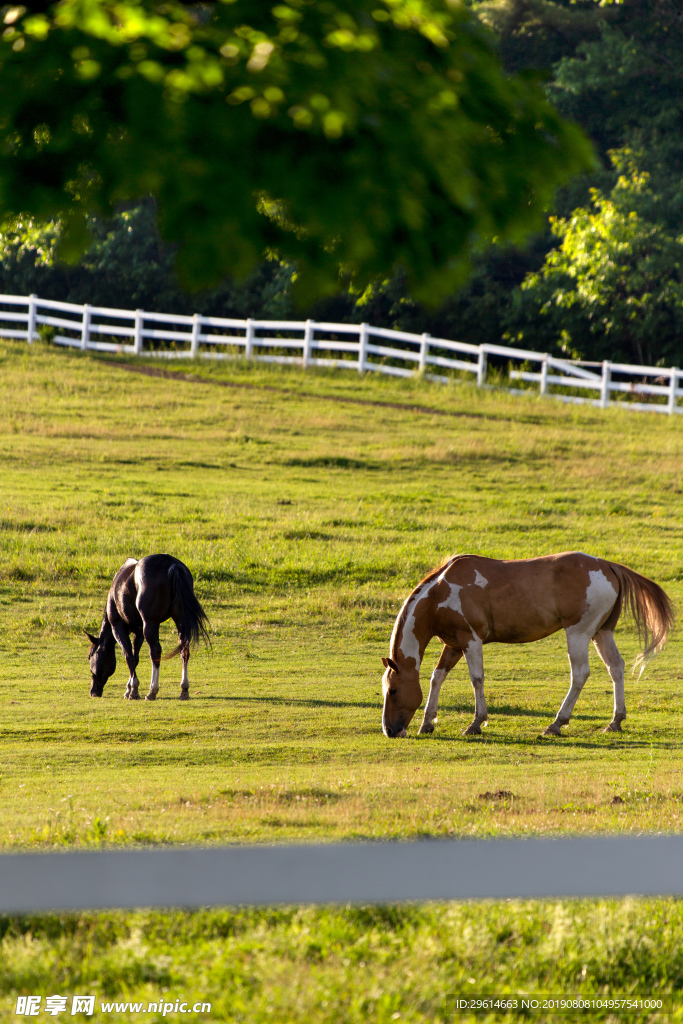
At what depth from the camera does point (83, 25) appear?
3332 millimetres

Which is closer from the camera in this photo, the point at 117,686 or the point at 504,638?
the point at 504,638

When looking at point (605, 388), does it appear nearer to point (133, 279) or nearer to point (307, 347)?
point (307, 347)

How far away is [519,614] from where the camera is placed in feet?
36.3

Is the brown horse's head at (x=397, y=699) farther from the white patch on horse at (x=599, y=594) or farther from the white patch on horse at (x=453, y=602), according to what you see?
the white patch on horse at (x=599, y=594)

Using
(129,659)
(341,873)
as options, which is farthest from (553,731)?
(341,873)

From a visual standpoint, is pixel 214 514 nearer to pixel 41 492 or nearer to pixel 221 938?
pixel 41 492

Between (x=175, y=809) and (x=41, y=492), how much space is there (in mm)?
15271

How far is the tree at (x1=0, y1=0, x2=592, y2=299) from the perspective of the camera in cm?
324

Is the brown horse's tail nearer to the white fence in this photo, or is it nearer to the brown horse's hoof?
the brown horse's hoof

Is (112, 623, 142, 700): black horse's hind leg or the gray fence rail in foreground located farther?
(112, 623, 142, 700): black horse's hind leg

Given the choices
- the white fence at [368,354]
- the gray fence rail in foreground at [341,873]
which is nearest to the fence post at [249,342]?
the white fence at [368,354]

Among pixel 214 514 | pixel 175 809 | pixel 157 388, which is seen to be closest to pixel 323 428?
pixel 157 388

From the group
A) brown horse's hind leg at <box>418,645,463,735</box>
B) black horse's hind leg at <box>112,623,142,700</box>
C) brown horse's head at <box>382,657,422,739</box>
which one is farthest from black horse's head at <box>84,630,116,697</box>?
brown horse's hind leg at <box>418,645,463,735</box>

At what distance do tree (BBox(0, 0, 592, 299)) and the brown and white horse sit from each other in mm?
7277
